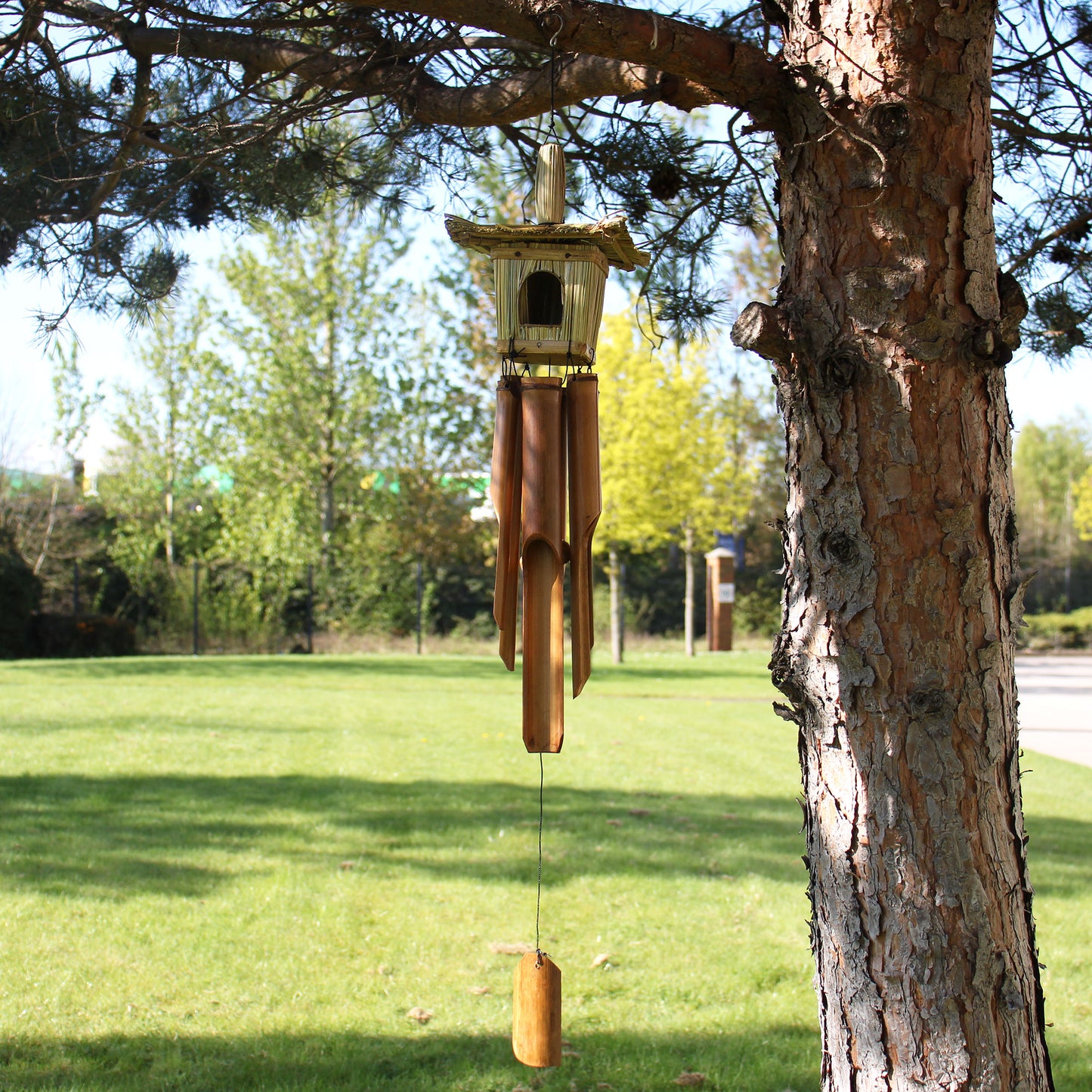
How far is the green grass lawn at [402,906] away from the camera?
3762mm

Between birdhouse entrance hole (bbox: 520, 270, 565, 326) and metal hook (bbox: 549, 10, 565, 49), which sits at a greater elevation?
metal hook (bbox: 549, 10, 565, 49)

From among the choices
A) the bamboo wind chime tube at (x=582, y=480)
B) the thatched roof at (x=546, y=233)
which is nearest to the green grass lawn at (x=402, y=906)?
the bamboo wind chime tube at (x=582, y=480)

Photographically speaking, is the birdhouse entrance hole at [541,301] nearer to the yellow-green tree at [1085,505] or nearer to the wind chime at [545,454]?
the wind chime at [545,454]

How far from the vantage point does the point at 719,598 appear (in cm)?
2189

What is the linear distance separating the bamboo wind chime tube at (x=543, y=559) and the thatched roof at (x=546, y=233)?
0.33 m

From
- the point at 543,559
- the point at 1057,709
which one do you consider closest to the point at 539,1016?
the point at 543,559

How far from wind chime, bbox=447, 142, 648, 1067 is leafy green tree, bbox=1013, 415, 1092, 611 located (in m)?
34.1

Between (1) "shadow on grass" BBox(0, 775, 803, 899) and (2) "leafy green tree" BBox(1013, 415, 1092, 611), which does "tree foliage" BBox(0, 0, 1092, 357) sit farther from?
(2) "leafy green tree" BBox(1013, 415, 1092, 611)

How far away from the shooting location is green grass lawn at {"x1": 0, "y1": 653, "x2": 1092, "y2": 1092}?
→ 12.3 ft

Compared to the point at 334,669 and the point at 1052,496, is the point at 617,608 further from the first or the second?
the point at 1052,496

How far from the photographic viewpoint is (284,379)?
21.2 meters

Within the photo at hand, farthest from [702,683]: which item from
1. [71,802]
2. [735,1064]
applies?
[735,1064]

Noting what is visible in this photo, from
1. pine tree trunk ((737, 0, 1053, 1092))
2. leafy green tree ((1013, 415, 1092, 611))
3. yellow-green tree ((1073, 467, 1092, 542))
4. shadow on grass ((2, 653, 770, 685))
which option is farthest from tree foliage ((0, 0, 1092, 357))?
leafy green tree ((1013, 415, 1092, 611))

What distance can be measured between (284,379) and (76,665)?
8.15m
